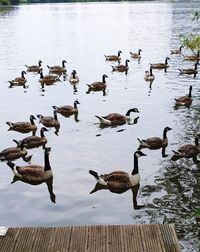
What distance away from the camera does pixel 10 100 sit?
2625 cm

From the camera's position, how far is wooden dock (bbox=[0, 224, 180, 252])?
869 centimetres

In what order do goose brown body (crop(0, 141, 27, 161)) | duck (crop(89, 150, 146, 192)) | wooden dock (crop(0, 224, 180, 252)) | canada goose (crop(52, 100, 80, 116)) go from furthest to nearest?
1. canada goose (crop(52, 100, 80, 116))
2. goose brown body (crop(0, 141, 27, 161))
3. duck (crop(89, 150, 146, 192))
4. wooden dock (crop(0, 224, 180, 252))

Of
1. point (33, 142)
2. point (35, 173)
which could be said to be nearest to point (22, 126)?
point (33, 142)

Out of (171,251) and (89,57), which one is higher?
(171,251)

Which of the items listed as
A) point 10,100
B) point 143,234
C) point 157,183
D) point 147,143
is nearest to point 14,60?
point 10,100

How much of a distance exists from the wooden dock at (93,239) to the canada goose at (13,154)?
7.20 metres

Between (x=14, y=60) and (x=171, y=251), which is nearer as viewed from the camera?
(x=171, y=251)

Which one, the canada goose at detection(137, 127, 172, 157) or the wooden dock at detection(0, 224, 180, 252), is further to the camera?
the canada goose at detection(137, 127, 172, 157)

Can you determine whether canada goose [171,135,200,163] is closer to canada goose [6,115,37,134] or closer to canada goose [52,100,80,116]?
canada goose [6,115,37,134]

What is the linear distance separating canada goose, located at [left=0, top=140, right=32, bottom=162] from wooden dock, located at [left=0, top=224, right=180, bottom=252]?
7196 millimetres

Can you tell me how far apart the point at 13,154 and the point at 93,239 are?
26.9 ft

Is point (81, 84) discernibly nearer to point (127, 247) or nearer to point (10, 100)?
point (10, 100)

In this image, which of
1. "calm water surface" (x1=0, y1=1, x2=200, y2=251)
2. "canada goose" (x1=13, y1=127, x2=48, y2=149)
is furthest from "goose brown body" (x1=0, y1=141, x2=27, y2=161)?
"canada goose" (x1=13, y1=127, x2=48, y2=149)

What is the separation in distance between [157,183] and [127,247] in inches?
227
